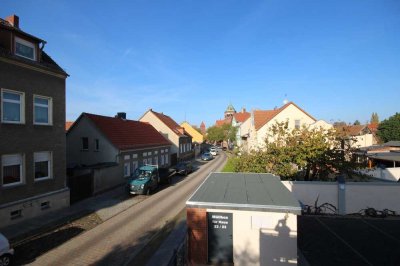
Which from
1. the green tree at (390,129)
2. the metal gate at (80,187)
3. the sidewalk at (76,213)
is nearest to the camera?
the sidewalk at (76,213)

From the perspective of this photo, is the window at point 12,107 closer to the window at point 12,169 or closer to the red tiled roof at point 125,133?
the window at point 12,169

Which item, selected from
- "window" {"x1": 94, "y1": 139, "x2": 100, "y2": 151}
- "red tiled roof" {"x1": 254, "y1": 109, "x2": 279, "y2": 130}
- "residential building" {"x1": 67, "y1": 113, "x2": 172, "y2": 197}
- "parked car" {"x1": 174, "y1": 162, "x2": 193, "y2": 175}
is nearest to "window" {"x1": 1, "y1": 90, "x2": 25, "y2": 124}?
"residential building" {"x1": 67, "y1": 113, "x2": 172, "y2": 197}

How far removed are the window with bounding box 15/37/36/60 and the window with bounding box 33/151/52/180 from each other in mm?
5251

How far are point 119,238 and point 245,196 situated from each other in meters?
6.50

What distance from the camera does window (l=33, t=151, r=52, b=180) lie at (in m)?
15.4

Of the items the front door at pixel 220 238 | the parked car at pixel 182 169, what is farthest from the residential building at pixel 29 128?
the parked car at pixel 182 169

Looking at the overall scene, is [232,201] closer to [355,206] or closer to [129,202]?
[355,206]

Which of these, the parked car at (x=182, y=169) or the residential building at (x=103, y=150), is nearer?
the residential building at (x=103, y=150)

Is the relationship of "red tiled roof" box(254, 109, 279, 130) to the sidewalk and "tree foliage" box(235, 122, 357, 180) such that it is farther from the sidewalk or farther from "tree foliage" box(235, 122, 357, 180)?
the sidewalk

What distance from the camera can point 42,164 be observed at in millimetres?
15812

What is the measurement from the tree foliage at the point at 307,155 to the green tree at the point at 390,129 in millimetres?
59910

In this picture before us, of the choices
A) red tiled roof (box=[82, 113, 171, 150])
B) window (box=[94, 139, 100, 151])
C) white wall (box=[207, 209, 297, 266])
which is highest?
red tiled roof (box=[82, 113, 171, 150])

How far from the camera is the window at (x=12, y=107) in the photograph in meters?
13.6

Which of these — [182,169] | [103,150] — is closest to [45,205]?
[103,150]
